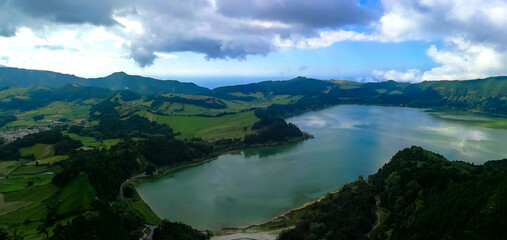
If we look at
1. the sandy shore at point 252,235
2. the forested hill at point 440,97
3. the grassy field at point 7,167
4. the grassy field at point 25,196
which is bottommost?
the sandy shore at point 252,235

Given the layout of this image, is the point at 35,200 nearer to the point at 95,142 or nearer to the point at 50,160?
the point at 50,160

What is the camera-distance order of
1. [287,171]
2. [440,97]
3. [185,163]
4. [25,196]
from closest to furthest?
[25,196]
[287,171]
[185,163]
[440,97]

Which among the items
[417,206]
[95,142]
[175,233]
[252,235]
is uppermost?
[417,206]

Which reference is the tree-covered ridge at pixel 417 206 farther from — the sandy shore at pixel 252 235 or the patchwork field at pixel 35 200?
the patchwork field at pixel 35 200

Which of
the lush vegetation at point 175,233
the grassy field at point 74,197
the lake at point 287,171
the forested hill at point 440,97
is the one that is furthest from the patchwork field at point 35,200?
the forested hill at point 440,97

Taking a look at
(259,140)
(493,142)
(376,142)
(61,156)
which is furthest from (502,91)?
(61,156)

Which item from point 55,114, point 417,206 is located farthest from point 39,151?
point 55,114

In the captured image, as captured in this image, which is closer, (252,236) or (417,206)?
(417,206)
